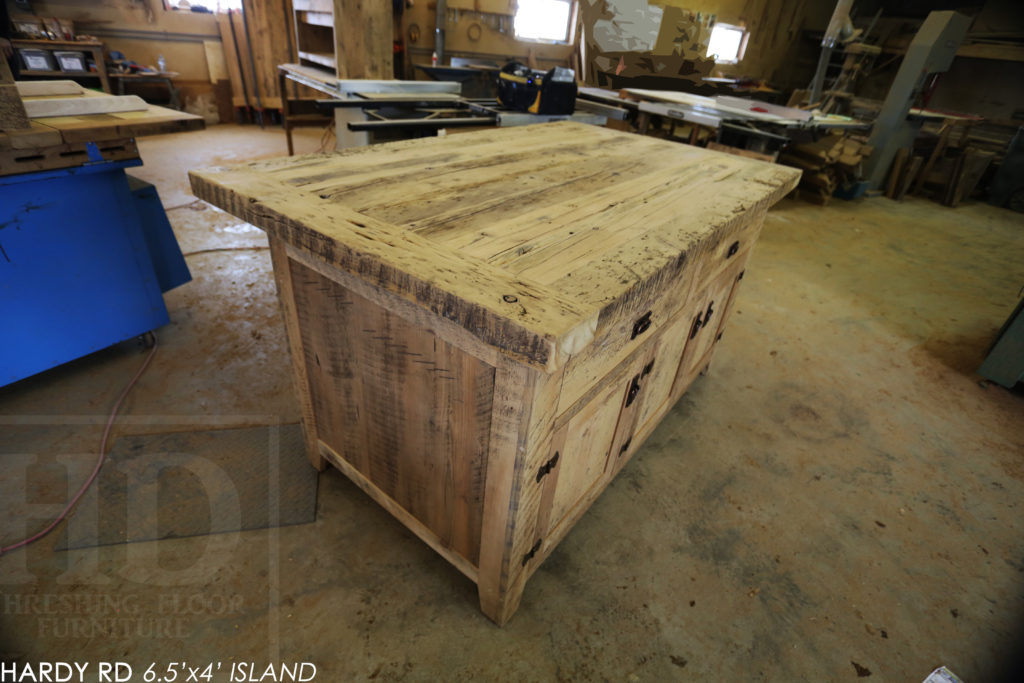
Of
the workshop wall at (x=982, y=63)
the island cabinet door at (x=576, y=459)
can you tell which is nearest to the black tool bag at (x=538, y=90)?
the island cabinet door at (x=576, y=459)

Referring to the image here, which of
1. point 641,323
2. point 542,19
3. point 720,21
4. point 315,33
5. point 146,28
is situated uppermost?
point 720,21

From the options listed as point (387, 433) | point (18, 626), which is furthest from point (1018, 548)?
point (18, 626)

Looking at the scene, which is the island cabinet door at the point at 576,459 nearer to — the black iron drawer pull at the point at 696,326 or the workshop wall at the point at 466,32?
the black iron drawer pull at the point at 696,326

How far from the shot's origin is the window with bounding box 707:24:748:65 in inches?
332

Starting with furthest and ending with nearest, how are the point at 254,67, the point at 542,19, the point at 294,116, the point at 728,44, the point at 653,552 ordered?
1. the point at 728,44
2. the point at 542,19
3. the point at 254,67
4. the point at 294,116
5. the point at 653,552

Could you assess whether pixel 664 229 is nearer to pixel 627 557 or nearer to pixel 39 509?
pixel 627 557

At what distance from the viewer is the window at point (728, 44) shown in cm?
845

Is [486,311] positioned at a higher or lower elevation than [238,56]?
lower

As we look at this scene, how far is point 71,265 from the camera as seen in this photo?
1806mm

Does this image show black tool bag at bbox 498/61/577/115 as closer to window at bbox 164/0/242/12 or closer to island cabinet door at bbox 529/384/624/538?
island cabinet door at bbox 529/384/624/538

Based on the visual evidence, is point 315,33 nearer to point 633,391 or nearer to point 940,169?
point 633,391

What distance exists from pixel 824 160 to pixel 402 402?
5570mm

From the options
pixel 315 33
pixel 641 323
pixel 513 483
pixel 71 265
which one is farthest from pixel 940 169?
pixel 71 265

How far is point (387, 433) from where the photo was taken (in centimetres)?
125
